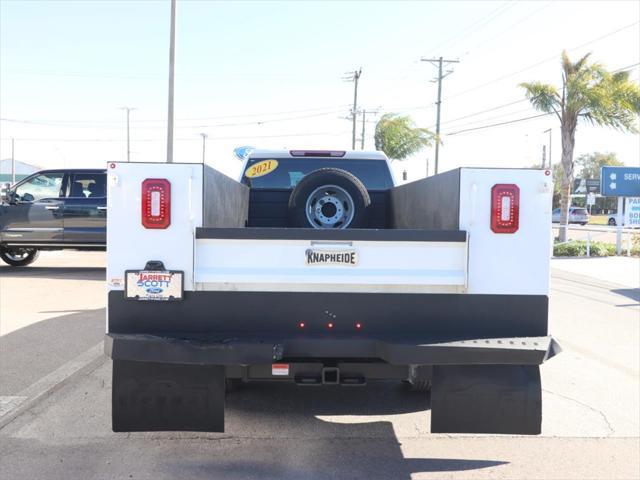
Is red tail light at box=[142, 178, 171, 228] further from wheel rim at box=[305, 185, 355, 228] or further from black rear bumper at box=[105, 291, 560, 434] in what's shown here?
wheel rim at box=[305, 185, 355, 228]

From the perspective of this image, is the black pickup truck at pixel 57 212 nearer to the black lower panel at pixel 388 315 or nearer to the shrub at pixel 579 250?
the black lower panel at pixel 388 315

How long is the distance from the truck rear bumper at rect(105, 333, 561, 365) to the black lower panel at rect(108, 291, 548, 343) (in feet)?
0.33

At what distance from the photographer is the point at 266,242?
3.53 metres

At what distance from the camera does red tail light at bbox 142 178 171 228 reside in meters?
3.48

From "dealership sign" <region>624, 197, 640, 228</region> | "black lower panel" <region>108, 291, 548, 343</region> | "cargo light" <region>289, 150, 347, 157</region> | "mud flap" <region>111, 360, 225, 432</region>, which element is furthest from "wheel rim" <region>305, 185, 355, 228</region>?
"dealership sign" <region>624, 197, 640, 228</region>

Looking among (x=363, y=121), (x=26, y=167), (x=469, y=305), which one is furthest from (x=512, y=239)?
(x=26, y=167)

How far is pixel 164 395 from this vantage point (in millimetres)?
3586

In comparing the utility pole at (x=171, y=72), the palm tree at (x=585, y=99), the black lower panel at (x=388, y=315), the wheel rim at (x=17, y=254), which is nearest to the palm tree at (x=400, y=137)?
the palm tree at (x=585, y=99)

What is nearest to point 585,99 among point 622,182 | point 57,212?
point 622,182

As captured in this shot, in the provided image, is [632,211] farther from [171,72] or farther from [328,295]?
[328,295]

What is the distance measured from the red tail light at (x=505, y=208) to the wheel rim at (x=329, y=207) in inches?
68.5

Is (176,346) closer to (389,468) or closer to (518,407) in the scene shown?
(389,468)

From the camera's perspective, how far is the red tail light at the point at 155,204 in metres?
3.48

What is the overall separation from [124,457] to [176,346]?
46.6 inches
